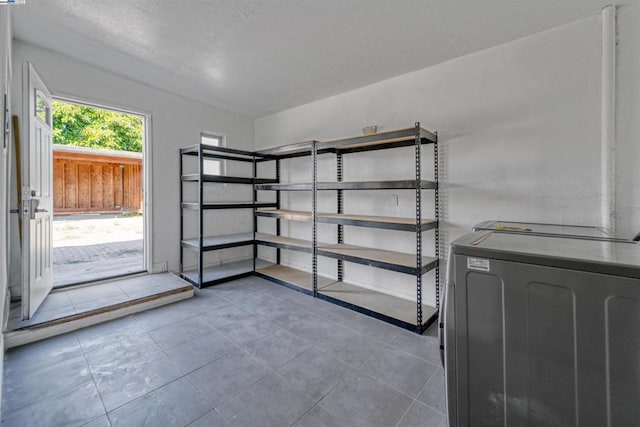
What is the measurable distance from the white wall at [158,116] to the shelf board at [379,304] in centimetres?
227

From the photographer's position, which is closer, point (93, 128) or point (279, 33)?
point (279, 33)

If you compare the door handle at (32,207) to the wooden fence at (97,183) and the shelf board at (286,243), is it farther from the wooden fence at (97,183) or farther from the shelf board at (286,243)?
the wooden fence at (97,183)

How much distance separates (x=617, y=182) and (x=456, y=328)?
2.00m

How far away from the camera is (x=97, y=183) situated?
36.7 feet

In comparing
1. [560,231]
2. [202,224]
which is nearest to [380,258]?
[560,231]

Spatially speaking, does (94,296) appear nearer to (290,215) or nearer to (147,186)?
(147,186)

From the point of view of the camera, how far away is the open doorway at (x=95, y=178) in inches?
281

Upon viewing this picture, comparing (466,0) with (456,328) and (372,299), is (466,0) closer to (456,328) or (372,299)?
(456,328)

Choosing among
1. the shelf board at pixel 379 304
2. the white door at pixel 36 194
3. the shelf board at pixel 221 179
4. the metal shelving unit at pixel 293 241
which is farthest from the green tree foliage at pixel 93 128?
the shelf board at pixel 379 304

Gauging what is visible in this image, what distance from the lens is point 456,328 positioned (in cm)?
111

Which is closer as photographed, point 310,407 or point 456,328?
point 456,328

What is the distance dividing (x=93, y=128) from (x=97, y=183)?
82.1 inches

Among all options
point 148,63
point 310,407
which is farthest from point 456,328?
point 148,63

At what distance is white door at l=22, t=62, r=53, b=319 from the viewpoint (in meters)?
2.31
